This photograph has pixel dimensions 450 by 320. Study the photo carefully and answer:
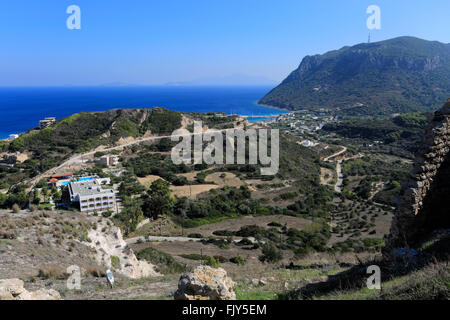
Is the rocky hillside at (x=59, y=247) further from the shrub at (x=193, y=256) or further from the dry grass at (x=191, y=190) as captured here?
the dry grass at (x=191, y=190)

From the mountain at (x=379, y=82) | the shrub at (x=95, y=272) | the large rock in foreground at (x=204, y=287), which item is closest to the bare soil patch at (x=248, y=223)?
the shrub at (x=95, y=272)

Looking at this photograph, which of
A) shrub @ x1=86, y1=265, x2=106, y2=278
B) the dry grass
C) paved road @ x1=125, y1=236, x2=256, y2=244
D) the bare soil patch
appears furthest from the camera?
the dry grass

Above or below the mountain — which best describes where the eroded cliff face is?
below

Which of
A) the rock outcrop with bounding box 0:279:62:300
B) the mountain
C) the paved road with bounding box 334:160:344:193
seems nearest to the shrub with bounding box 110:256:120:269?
the rock outcrop with bounding box 0:279:62:300

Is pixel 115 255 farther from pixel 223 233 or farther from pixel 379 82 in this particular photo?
pixel 379 82

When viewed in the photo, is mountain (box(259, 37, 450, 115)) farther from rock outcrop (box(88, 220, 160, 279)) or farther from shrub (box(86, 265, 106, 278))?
shrub (box(86, 265, 106, 278))
